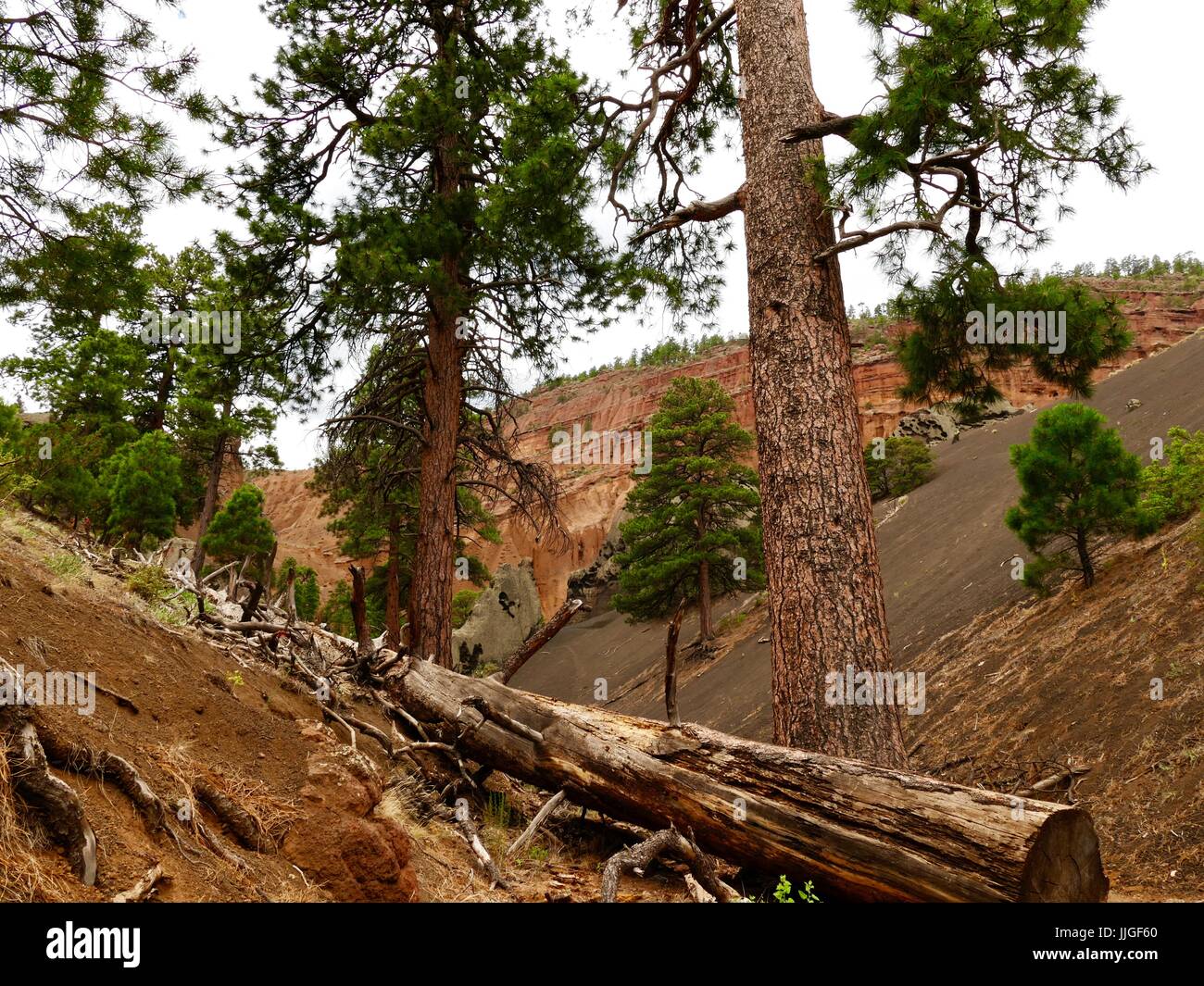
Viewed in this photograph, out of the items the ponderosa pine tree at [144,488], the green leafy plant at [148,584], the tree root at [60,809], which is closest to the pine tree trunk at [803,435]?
Result: the tree root at [60,809]

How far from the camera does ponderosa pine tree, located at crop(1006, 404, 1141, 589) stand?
39.5 feet

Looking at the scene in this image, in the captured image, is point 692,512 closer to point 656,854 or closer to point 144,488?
point 144,488

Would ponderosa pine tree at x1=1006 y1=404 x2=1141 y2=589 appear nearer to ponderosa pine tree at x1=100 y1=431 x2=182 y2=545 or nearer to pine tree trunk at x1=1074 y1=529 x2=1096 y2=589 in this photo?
pine tree trunk at x1=1074 y1=529 x2=1096 y2=589

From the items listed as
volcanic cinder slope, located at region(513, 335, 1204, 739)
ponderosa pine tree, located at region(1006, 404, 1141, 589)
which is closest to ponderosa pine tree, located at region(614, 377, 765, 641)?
volcanic cinder slope, located at region(513, 335, 1204, 739)

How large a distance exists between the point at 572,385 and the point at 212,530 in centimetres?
6203

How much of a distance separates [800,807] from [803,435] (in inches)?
94.6

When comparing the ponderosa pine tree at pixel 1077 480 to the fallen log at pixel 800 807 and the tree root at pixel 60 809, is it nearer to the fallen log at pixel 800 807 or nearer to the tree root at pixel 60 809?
the fallen log at pixel 800 807

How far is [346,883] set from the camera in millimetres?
3398

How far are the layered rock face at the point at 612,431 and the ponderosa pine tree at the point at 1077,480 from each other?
2854 centimetres

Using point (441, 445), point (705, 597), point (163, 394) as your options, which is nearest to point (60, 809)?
point (441, 445)

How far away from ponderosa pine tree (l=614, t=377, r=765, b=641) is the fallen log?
19457mm

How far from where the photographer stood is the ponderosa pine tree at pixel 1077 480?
39.5 ft

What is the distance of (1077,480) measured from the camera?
12.2 m

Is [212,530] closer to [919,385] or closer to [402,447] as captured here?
[402,447]
